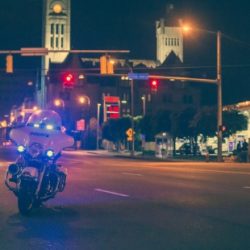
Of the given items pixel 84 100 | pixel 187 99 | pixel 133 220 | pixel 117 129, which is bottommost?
pixel 133 220

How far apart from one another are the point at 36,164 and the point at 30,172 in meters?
0.28

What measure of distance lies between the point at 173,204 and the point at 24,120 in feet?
11.5

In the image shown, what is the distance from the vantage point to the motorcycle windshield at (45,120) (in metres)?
11.2

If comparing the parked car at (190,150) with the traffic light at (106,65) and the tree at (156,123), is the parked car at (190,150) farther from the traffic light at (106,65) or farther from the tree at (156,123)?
the traffic light at (106,65)

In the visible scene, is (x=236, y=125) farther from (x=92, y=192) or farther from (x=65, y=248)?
(x=65, y=248)

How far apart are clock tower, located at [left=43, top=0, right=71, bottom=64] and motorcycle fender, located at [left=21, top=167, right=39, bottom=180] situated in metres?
123

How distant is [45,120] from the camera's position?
1128cm

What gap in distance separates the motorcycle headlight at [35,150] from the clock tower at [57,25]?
12251 cm

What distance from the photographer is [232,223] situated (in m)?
9.19

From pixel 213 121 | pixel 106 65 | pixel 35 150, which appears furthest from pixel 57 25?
pixel 35 150

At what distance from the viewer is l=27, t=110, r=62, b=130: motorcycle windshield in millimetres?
11156

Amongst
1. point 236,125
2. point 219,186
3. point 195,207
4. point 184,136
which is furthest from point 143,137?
point 195,207

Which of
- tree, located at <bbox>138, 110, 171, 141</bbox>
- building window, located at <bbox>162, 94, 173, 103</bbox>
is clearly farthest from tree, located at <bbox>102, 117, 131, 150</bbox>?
building window, located at <bbox>162, 94, 173, 103</bbox>

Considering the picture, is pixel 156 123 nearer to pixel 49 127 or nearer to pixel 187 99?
pixel 49 127
